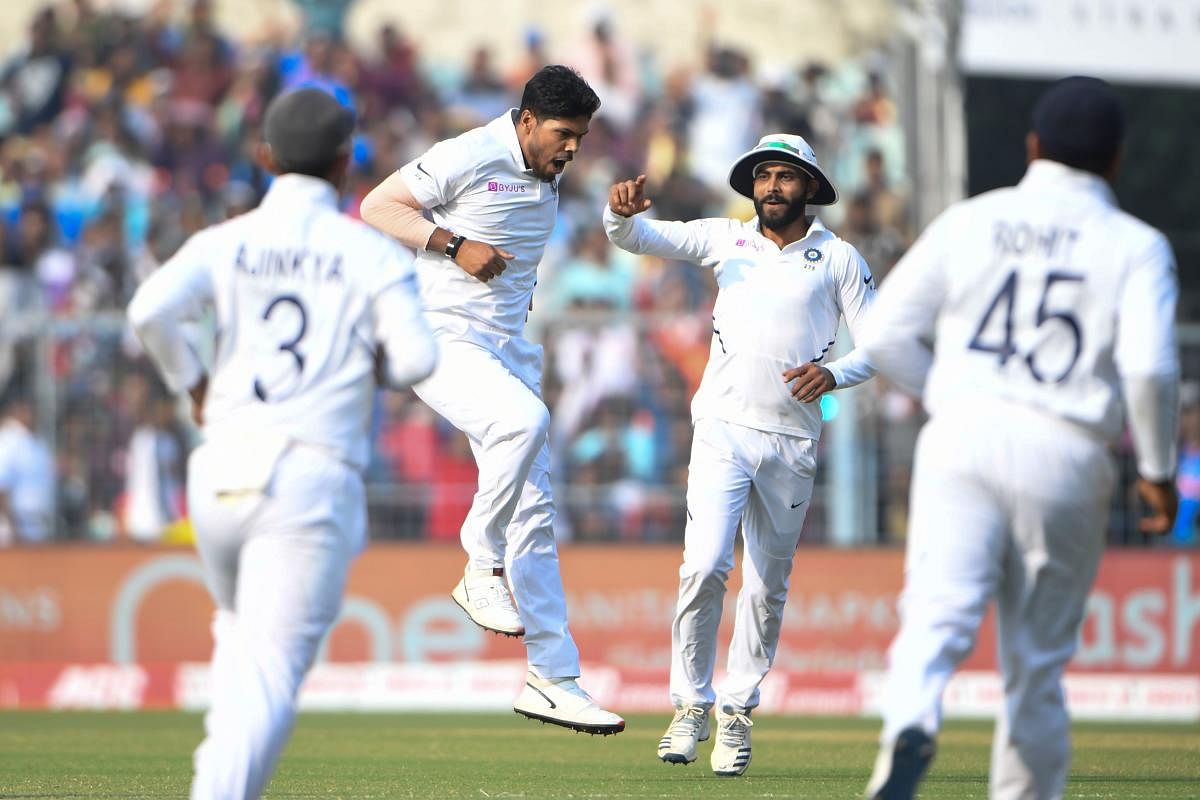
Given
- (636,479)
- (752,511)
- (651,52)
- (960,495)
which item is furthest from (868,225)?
(960,495)

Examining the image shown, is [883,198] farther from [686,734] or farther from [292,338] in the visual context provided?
[292,338]

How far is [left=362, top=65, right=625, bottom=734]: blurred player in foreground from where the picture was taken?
31.0 feet

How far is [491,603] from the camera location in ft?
31.4

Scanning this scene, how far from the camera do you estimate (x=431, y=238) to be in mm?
9398

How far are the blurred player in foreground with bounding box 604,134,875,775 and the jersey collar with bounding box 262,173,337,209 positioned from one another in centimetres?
359

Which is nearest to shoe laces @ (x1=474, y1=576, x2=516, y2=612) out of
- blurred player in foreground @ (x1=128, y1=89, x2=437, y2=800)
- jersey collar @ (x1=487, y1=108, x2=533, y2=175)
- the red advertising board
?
jersey collar @ (x1=487, y1=108, x2=533, y2=175)

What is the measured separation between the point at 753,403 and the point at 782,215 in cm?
93

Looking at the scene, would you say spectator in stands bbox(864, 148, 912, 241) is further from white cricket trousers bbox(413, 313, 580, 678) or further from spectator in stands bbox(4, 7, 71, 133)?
white cricket trousers bbox(413, 313, 580, 678)

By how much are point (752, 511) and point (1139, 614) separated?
7933 mm

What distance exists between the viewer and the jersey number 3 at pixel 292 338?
592 centimetres

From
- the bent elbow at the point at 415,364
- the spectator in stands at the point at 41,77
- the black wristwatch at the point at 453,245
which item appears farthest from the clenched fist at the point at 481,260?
the spectator in stands at the point at 41,77

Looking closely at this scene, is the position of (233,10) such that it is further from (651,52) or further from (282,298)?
(282,298)

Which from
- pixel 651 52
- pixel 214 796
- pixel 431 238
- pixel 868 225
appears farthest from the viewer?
pixel 651 52

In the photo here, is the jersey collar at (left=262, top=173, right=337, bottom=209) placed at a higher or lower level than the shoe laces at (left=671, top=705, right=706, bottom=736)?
higher
